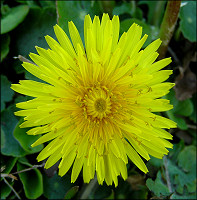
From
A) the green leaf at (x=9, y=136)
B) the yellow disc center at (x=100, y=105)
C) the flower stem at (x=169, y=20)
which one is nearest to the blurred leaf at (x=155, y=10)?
the flower stem at (x=169, y=20)

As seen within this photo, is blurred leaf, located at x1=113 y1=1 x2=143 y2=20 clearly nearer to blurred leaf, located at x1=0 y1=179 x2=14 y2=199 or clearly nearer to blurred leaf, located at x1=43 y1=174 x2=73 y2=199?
blurred leaf, located at x1=43 y1=174 x2=73 y2=199

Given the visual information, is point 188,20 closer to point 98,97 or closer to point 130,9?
point 130,9

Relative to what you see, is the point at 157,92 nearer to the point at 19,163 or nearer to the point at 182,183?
the point at 182,183

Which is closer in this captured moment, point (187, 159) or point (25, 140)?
point (25, 140)

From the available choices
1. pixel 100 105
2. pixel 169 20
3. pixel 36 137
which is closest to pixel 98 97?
pixel 100 105

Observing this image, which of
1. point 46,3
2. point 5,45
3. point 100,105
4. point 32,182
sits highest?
point 46,3

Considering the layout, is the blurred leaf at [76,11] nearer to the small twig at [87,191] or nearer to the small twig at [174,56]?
the small twig at [174,56]

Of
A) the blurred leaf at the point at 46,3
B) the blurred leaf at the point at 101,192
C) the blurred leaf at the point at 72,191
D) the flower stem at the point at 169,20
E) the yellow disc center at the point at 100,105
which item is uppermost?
the blurred leaf at the point at 46,3

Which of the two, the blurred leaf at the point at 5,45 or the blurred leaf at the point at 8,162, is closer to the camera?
the blurred leaf at the point at 8,162
